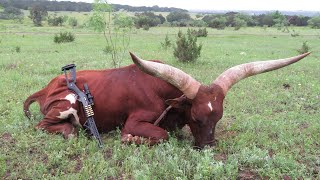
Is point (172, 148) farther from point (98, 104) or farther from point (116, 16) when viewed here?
point (116, 16)

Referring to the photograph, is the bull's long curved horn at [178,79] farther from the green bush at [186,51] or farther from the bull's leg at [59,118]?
the green bush at [186,51]

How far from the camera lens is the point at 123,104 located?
5520 millimetres

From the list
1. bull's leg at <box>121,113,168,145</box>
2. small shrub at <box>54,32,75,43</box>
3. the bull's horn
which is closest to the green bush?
the bull's horn

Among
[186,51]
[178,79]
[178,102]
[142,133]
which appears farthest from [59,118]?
[186,51]

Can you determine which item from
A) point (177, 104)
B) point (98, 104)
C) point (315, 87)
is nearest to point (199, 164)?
point (177, 104)

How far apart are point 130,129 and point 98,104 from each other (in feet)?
2.28

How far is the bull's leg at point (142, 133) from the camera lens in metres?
5.14

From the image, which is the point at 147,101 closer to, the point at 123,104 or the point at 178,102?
the point at 123,104

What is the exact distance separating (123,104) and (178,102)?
86 centimetres

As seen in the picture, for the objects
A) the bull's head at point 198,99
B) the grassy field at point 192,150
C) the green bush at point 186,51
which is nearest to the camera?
the grassy field at point 192,150

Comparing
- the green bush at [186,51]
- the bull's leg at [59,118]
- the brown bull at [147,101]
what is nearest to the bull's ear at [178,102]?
the brown bull at [147,101]

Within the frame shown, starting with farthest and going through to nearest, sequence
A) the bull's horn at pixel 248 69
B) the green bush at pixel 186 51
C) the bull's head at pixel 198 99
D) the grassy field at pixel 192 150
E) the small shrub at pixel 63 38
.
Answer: the small shrub at pixel 63 38, the green bush at pixel 186 51, the bull's horn at pixel 248 69, the bull's head at pixel 198 99, the grassy field at pixel 192 150

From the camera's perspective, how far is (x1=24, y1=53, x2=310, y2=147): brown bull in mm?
4844

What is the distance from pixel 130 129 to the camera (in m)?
5.25
